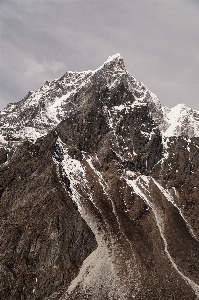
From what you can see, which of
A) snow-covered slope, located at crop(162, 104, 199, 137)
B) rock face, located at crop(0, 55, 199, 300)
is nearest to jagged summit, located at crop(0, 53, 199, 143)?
snow-covered slope, located at crop(162, 104, 199, 137)

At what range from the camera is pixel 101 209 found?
234 feet

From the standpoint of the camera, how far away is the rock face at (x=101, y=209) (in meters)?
51.5

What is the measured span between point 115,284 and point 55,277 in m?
11.3

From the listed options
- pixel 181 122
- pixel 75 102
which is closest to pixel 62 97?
pixel 75 102

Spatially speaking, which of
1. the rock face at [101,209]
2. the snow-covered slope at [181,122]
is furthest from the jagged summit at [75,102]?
the rock face at [101,209]

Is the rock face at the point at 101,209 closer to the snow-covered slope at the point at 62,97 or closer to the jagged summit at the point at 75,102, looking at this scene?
the snow-covered slope at the point at 62,97

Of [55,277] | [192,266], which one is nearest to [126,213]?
[192,266]

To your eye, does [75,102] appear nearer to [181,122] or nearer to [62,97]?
[62,97]

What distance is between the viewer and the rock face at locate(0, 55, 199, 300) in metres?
51.5

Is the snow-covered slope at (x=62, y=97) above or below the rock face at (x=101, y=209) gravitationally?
above

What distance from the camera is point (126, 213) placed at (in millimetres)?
74312

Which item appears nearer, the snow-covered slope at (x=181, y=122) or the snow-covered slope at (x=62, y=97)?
the snow-covered slope at (x=62, y=97)

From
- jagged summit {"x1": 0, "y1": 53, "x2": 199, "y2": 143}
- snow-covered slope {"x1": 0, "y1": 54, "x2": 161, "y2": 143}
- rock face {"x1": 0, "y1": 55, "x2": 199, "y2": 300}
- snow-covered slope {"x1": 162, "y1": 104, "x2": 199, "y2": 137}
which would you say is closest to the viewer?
rock face {"x1": 0, "y1": 55, "x2": 199, "y2": 300}

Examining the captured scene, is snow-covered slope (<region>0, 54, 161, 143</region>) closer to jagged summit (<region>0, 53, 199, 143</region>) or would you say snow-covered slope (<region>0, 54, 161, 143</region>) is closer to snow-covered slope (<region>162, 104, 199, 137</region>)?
jagged summit (<region>0, 53, 199, 143</region>)
